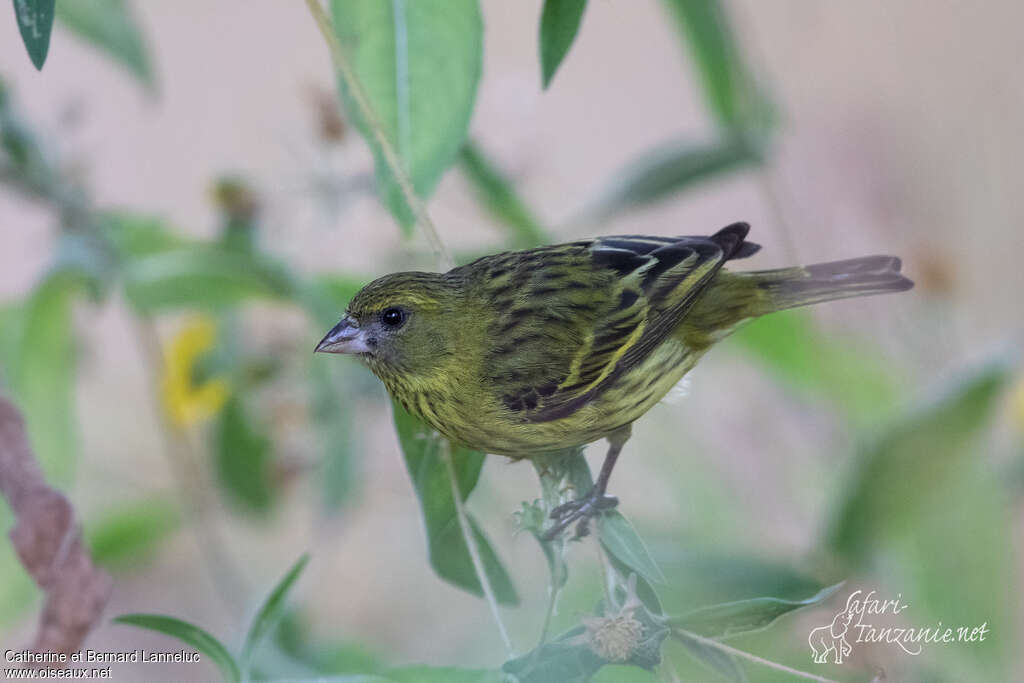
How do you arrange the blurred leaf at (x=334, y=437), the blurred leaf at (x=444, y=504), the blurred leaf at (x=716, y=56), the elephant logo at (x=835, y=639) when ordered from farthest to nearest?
the blurred leaf at (x=334, y=437) → the blurred leaf at (x=716, y=56) → the elephant logo at (x=835, y=639) → the blurred leaf at (x=444, y=504)

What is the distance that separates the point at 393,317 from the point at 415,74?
1.34 ft

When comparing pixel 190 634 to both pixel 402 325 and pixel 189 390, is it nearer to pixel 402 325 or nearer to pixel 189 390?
pixel 402 325

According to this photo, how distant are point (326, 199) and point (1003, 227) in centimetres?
370

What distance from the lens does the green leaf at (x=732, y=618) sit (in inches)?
46.4

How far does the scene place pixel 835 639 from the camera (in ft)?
5.17

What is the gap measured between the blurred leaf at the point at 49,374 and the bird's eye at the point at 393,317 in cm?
98

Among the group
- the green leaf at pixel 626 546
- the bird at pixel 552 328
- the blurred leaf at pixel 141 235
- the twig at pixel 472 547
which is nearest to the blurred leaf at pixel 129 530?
the blurred leaf at pixel 141 235

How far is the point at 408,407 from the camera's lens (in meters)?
1.65

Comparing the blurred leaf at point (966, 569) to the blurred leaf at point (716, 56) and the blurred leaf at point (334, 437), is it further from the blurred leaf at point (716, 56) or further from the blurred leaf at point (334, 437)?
the blurred leaf at point (334, 437)

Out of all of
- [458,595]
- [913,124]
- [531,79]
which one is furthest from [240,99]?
[913,124]

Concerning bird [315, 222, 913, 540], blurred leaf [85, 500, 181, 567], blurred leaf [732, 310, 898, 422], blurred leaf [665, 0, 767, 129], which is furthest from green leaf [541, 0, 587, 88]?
blurred leaf [85, 500, 181, 567]

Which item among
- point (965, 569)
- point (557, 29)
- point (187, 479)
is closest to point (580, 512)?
point (557, 29)

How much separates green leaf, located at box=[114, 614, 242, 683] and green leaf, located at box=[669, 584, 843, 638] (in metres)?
0.59

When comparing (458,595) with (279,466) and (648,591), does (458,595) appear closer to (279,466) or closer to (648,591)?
(279,466)
